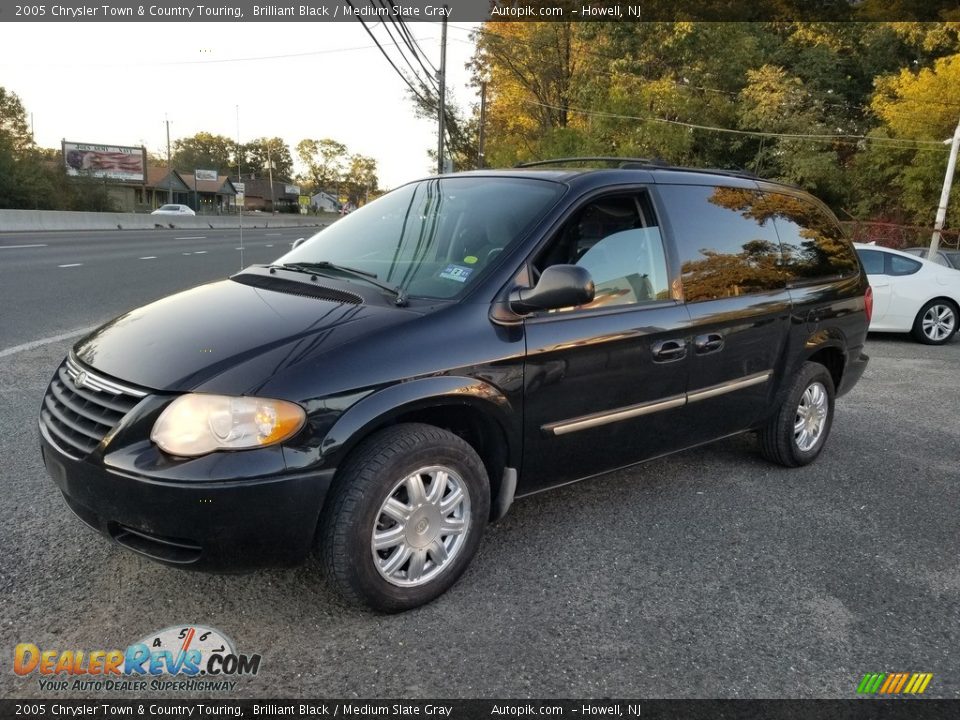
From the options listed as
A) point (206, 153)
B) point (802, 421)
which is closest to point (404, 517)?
point (802, 421)

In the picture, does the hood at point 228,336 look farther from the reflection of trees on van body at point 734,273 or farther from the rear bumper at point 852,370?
the rear bumper at point 852,370

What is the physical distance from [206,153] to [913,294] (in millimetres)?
127919

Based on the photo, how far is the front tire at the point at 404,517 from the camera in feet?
8.38

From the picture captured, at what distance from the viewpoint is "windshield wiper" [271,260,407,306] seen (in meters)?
3.01

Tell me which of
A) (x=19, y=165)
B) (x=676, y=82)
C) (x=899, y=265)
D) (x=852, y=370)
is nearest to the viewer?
(x=852, y=370)

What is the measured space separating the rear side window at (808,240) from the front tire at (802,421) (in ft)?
2.00

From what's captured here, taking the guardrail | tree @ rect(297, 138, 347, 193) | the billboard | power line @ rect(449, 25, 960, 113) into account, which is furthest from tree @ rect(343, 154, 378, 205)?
power line @ rect(449, 25, 960, 113)

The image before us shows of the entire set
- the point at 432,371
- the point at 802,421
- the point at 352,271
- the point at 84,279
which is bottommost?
the point at 84,279

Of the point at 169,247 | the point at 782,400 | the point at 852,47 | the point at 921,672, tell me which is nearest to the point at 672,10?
the point at 852,47

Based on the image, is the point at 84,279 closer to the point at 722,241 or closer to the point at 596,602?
the point at 722,241

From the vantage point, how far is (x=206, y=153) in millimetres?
122000

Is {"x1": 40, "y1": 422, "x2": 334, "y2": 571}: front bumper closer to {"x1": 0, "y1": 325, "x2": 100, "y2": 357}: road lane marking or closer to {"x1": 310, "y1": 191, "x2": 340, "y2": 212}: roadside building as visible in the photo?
{"x1": 0, "y1": 325, "x2": 100, "y2": 357}: road lane marking

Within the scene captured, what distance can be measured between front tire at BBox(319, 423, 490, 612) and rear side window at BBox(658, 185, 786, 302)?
1597mm

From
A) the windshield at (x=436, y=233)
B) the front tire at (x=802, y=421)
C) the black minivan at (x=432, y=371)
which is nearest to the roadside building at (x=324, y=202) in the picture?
the windshield at (x=436, y=233)
